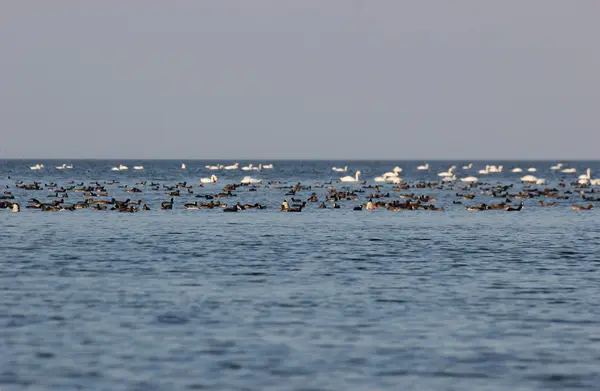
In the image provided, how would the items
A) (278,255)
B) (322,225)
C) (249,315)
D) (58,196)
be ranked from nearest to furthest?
(249,315) → (278,255) → (322,225) → (58,196)

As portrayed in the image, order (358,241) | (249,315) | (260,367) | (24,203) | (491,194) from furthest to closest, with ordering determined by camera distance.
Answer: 1. (491,194)
2. (24,203)
3. (358,241)
4. (249,315)
5. (260,367)

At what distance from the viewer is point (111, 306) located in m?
26.4

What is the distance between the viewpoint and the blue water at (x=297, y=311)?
19.1 meters

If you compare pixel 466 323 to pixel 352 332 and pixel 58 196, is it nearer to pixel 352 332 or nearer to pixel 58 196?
pixel 352 332

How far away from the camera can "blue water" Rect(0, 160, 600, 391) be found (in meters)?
19.1

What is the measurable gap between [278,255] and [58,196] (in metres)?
51.0

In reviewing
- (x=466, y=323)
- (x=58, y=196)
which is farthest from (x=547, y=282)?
(x=58, y=196)

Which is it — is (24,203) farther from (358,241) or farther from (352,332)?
(352,332)

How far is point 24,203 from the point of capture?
75.6 metres

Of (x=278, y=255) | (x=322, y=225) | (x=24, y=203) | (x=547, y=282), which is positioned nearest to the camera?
(x=547, y=282)

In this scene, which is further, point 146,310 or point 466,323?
point 146,310

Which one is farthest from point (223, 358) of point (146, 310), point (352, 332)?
point (146, 310)

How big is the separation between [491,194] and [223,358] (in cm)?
7849

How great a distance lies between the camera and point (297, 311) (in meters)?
25.6
